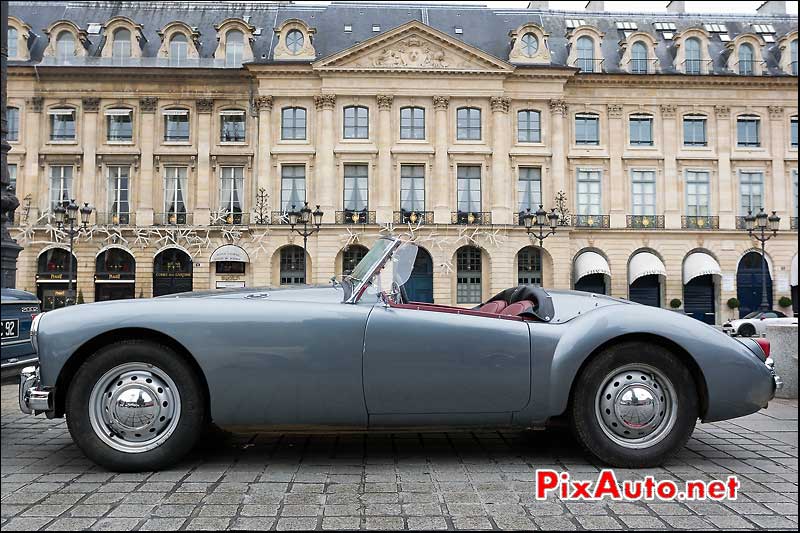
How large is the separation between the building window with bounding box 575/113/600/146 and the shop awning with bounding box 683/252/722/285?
8.19m

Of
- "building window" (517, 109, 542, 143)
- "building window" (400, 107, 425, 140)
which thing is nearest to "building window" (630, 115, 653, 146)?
"building window" (517, 109, 542, 143)

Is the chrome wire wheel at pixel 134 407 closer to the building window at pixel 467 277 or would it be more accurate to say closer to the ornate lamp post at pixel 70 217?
the ornate lamp post at pixel 70 217

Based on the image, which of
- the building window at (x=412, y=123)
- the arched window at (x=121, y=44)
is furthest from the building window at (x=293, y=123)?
the arched window at (x=121, y=44)

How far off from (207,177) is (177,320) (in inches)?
1229

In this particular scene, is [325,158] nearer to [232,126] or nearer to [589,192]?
[232,126]

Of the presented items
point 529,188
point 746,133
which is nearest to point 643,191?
point 529,188

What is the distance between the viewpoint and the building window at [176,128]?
110ft

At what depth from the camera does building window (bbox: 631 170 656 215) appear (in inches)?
1342

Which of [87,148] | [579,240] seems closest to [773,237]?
[579,240]

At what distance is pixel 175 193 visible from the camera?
109 ft

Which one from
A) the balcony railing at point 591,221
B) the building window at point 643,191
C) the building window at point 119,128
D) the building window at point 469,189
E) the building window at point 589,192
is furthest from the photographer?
the building window at point 643,191

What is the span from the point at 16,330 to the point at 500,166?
98.6ft

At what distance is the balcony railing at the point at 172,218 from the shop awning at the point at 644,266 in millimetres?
24106

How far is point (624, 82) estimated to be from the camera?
1339 inches
